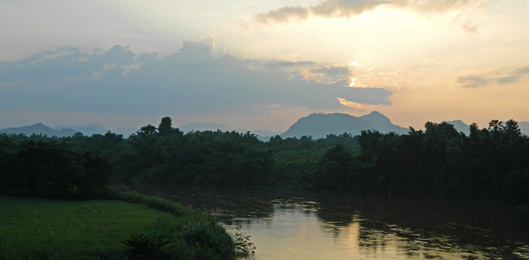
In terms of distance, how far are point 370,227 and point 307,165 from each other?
32792 millimetres

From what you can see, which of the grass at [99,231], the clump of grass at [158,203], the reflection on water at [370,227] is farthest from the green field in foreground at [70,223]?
the reflection on water at [370,227]

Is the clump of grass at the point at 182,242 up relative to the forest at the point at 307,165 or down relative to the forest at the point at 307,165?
down

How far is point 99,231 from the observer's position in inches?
882

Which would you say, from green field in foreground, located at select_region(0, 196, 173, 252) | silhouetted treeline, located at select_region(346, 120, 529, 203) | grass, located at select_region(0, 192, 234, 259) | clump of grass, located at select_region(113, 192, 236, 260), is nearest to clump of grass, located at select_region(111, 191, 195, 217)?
grass, located at select_region(0, 192, 234, 259)

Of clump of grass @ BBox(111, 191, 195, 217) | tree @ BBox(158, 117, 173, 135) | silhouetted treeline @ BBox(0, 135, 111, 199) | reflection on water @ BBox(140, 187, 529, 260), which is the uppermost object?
tree @ BBox(158, 117, 173, 135)

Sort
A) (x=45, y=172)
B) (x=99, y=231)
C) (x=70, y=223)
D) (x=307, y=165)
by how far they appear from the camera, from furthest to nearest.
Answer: (x=307, y=165)
(x=45, y=172)
(x=70, y=223)
(x=99, y=231)

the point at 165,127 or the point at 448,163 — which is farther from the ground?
the point at 165,127

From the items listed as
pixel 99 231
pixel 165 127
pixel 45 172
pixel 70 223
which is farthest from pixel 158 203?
pixel 165 127

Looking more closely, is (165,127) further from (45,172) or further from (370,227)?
(370,227)

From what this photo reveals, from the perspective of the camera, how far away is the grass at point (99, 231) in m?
16.5

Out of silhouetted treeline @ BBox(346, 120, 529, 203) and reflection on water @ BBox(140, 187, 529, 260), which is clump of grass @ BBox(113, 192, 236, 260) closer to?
reflection on water @ BBox(140, 187, 529, 260)

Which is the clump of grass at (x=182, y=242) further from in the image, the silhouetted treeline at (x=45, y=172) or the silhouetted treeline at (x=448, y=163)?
the silhouetted treeline at (x=448, y=163)

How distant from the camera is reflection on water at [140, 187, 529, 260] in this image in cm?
2505

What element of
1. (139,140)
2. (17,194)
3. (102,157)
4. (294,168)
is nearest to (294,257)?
(102,157)
